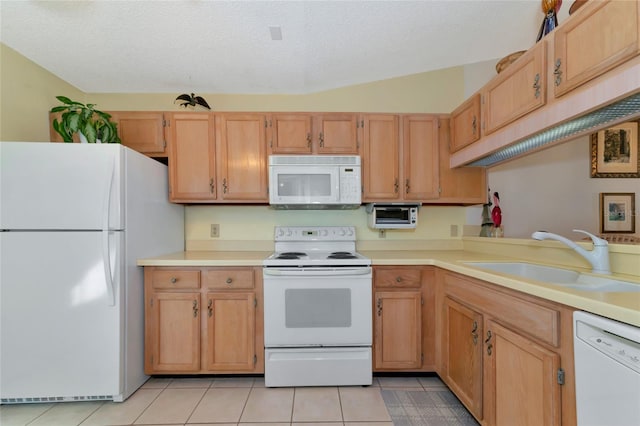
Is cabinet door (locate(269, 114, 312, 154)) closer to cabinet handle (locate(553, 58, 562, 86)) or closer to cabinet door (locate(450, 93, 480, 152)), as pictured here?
cabinet door (locate(450, 93, 480, 152))

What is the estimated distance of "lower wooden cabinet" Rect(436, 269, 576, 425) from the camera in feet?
3.28

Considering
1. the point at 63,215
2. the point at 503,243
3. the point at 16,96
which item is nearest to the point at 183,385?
the point at 63,215

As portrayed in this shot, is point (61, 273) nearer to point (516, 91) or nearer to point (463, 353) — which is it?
point (463, 353)

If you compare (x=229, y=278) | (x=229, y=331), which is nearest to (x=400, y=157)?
(x=229, y=278)

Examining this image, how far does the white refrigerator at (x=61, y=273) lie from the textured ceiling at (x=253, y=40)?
0.85 m

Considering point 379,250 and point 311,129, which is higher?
point 311,129

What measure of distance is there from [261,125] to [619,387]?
7.86ft

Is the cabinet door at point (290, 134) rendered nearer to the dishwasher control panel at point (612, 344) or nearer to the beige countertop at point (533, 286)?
the beige countertop at point (533, 286)

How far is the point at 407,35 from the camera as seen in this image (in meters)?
2.07

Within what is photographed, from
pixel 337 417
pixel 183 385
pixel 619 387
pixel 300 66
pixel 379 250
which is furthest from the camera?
pixel 379 250

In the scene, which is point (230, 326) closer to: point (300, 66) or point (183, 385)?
point (183, 385)

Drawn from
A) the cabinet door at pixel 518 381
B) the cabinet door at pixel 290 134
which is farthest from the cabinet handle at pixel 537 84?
the cabinet door at pixel 290 134

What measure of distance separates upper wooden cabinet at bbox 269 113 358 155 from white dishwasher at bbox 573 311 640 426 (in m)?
1.82

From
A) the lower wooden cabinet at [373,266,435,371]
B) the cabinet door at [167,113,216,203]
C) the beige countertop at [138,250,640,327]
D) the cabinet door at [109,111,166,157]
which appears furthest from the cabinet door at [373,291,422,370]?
the cabinet door at [109,111,166,157]
